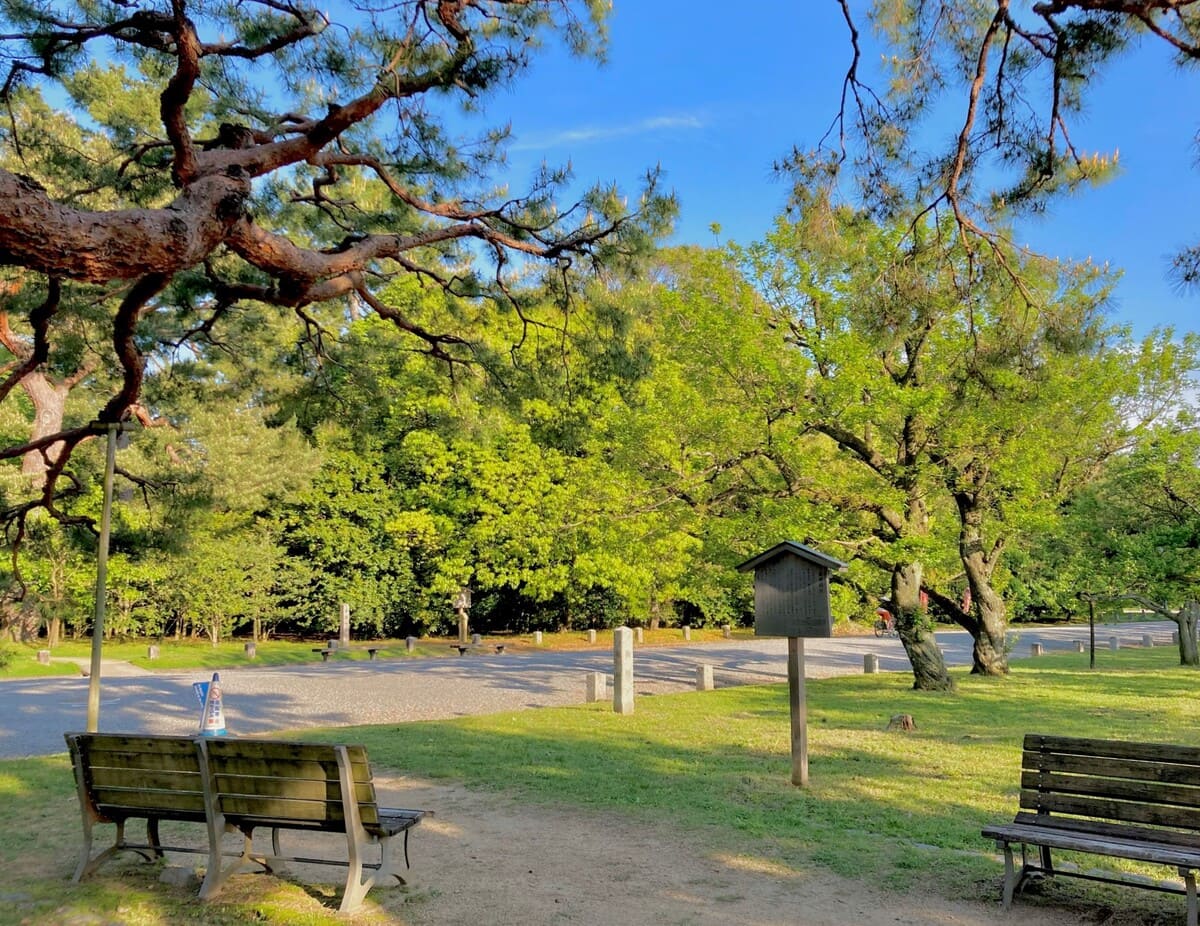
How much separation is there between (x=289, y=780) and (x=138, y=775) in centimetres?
101

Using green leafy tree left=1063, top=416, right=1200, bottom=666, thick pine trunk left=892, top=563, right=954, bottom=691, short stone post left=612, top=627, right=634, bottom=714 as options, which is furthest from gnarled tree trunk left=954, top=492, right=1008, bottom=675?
short stone post left=612, top=627, right=634, bottom=714

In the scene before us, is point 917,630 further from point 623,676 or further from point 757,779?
point 757,779

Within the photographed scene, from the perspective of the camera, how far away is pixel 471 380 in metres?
9.87

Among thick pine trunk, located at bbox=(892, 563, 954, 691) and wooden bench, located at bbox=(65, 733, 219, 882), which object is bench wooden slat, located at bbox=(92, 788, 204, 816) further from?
thick pine trunk, located at bbox=(892, 563, 954, 691)

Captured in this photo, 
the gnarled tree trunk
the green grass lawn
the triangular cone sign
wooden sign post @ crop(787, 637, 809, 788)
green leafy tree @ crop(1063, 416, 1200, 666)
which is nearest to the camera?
the green grass lawn

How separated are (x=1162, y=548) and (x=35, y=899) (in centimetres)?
1767

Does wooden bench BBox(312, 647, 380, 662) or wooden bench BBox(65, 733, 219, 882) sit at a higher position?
wooden bench BBox(65, 733, 219, 882)

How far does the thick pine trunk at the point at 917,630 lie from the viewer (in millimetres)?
13758

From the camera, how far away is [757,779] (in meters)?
7.40

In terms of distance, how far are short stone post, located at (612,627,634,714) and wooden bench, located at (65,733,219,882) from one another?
7784 mm

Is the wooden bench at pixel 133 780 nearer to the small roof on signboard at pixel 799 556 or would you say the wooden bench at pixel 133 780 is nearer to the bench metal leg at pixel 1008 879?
the bench metal leg at pixel 1008 879

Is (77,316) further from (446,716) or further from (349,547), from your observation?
(349,547)

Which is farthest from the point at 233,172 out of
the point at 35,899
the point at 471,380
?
Answer: the point at 471,380

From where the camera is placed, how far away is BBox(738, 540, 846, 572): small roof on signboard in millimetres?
7328
